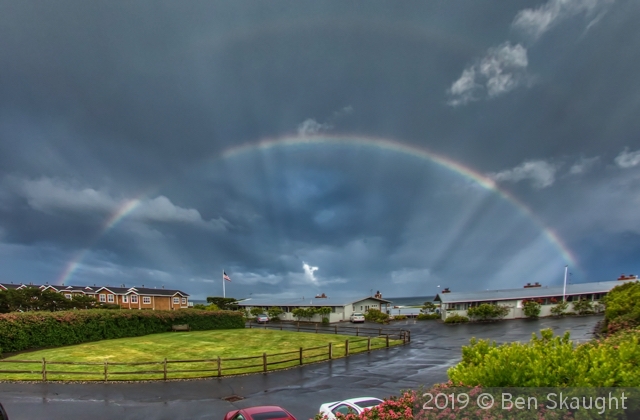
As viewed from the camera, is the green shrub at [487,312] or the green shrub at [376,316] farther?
the green shrub at [376,316]

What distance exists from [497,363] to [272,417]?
696 centimetres

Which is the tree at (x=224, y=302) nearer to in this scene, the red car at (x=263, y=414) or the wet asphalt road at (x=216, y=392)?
the wet asphalt road at (x=216, y=392)

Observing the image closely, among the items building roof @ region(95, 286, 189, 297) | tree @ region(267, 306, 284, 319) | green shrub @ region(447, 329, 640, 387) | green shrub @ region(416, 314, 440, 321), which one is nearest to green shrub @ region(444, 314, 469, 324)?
green shrub @ region(416, 314, 440, 321)

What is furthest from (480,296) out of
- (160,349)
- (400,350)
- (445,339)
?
(160,349)

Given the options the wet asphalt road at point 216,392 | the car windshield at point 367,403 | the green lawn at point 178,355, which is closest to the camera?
the car windshield at point 367,403

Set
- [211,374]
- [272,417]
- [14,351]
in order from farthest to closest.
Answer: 1. [14,351]
2. [211,374]
3. [272,417]

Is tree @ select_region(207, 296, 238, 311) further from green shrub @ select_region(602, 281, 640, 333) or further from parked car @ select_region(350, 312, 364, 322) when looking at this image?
green shrub @ select_region(602, 281, 640, 333)

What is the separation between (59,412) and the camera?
13.6 metres

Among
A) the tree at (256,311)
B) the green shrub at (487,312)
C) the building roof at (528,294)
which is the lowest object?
the tree at (256,311)

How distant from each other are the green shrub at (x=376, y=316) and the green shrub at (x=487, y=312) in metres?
13.5

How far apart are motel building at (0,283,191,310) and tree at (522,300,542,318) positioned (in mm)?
64925

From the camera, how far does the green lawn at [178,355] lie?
19547mm

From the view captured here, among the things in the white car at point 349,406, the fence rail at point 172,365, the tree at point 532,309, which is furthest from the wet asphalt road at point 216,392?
the tree at point 532,309

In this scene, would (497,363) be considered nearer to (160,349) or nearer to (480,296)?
(160,349)
